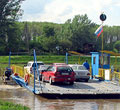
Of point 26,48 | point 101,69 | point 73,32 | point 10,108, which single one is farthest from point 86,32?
point 10,108

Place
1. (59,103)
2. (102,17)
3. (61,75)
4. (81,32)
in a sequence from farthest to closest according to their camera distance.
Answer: (81,32) < (102,17) < (61,75) < (59,103)

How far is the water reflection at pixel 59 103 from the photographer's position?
1541 cm

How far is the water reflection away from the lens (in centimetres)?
1541

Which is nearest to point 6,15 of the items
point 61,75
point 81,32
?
point 81,32

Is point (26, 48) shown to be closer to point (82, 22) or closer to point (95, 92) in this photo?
point (82, 22)

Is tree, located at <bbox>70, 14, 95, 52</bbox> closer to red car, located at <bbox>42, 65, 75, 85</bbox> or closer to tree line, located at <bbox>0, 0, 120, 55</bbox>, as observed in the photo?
tree line, located at <bbox>0, 0, 120, 55</bbox>

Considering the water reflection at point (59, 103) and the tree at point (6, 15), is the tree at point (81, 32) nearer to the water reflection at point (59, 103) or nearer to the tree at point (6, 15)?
the tree at point (6, 15)

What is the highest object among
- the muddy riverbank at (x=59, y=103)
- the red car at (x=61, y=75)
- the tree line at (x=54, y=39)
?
the tree line at (x=54, y=39)

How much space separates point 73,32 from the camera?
95.7 m

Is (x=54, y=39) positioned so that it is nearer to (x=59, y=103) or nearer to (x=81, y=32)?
(x=81, y=32)

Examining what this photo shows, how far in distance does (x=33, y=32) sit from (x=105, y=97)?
386 feet

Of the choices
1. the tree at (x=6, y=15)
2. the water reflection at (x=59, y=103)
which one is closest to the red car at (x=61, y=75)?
the water reflection at (x=59, y=103)

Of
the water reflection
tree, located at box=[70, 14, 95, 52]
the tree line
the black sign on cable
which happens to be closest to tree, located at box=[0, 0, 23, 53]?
the tree line

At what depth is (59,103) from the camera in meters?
16.6
